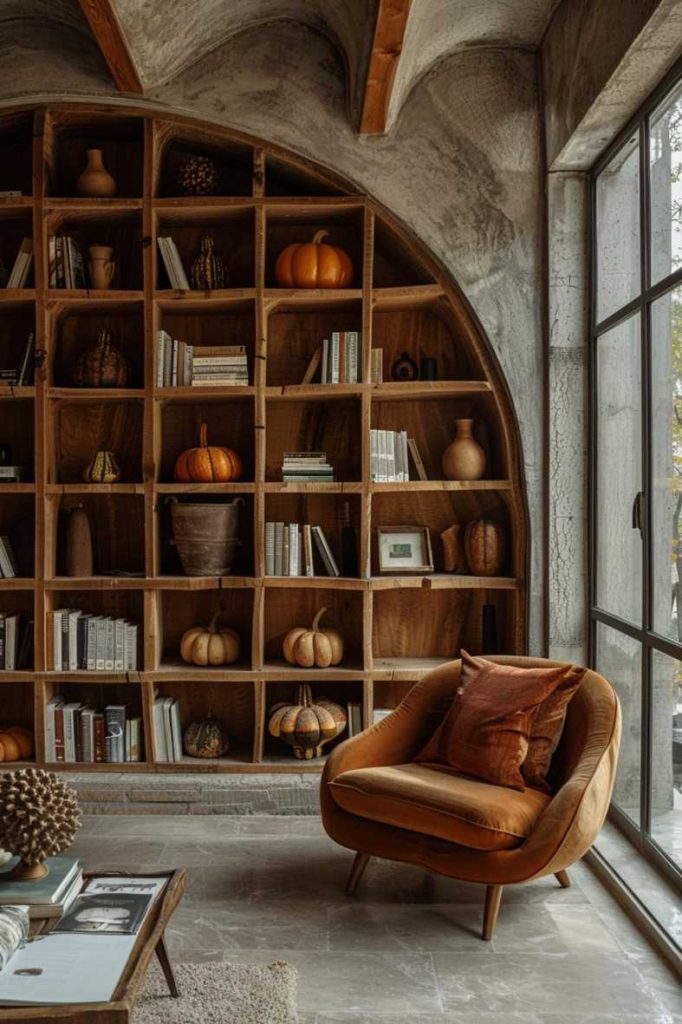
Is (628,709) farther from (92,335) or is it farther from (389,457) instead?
(92,335)

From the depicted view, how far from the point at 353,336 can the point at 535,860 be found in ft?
7.83

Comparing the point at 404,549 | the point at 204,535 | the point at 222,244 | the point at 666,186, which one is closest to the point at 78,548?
the point at 204,535

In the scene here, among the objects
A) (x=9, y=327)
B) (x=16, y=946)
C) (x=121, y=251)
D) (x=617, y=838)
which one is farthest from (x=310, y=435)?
(x=16, y=946)

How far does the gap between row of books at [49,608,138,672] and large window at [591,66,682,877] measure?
211 cm

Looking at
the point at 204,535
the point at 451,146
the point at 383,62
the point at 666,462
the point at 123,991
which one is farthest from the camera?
the point at 204,535

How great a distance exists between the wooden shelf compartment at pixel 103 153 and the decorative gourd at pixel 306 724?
2.52 meters

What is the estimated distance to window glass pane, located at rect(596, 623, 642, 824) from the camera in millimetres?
3299

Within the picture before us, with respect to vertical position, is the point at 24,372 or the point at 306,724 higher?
the point at 24,372

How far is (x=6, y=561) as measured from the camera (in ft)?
13.3

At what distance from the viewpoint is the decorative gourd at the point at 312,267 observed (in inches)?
158

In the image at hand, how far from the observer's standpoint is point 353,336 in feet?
13.1

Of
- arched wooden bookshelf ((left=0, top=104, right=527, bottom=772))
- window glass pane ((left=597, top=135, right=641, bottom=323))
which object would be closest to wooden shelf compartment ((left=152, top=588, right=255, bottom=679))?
arched wooden bookshelf ((left=0, top=104, right=527, bottom=772))

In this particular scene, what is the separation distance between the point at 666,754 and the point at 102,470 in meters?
2.69

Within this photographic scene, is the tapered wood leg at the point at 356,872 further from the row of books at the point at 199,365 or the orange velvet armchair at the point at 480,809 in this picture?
the row of books at the point at 199,365
